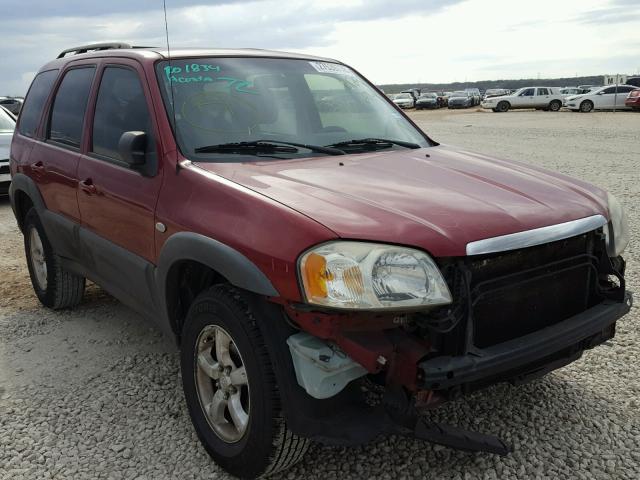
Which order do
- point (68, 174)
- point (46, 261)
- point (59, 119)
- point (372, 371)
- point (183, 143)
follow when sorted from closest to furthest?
point (372, 371) < point (183, 143) < point (68, 174) < point (59, 119) < point (46, 261)

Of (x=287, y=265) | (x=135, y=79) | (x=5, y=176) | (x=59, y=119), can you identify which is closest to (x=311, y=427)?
(x=287, y=265)

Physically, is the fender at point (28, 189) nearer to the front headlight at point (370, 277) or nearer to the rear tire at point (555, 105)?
the front headlight at point (370, 277)

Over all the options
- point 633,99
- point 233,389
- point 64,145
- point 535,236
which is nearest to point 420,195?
point 535,236

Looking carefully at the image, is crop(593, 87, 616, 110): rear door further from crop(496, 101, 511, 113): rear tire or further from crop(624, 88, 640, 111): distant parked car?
crop(496, 101, 511, 113): rear tire

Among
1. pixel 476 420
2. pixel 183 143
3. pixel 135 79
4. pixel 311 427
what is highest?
pixel 135 79

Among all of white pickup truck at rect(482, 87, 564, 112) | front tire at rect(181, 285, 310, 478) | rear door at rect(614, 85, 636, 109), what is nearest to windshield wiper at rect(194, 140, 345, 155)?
front tire at rect(181, 285, 310, 478)

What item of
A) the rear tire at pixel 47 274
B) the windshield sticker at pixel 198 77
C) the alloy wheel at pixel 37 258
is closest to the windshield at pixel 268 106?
the windshield sticker at pixel 198 77

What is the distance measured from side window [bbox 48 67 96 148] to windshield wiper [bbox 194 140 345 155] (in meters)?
1.30

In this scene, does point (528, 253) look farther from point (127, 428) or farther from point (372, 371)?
point (127, 428)

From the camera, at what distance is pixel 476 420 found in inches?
123

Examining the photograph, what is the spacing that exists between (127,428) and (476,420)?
176 cm

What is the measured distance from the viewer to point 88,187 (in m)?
3.64

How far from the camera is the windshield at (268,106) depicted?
3176 mm

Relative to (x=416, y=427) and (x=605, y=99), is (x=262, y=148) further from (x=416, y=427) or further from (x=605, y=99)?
(x=605, y=99)
